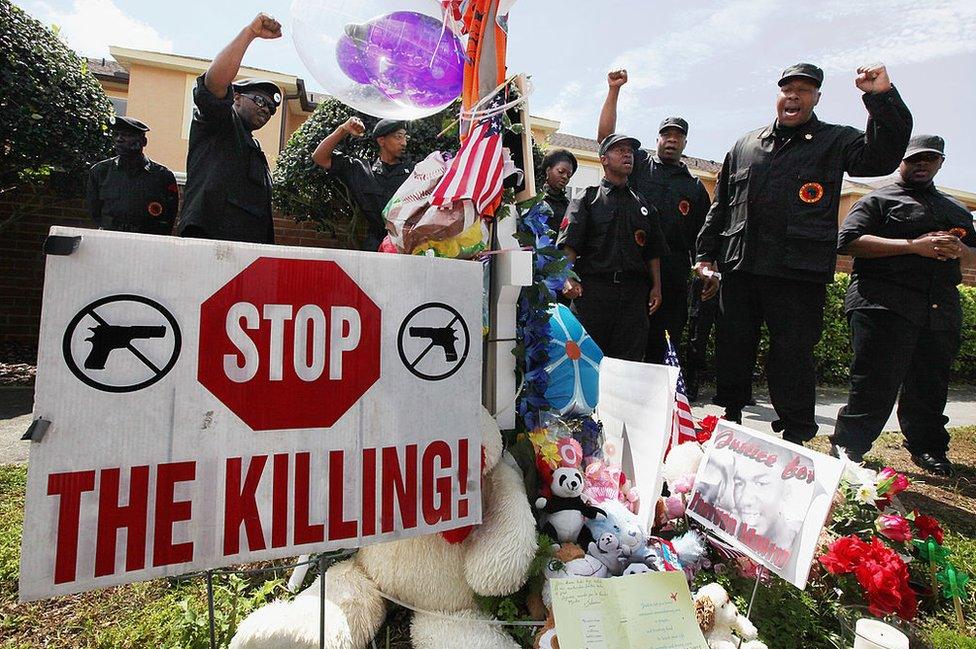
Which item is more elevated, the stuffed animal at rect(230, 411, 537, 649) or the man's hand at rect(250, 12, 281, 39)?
the man's hand at rect(250, 12, 281, 39)

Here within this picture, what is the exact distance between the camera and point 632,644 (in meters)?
1.25

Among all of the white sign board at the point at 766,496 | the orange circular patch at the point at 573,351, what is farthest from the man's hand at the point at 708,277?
the white sign board at the point at 766,496

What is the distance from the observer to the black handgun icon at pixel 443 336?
1380 millimetres

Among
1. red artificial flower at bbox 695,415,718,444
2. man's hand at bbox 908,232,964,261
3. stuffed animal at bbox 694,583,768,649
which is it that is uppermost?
man's hand at bbox 908,232,964,261

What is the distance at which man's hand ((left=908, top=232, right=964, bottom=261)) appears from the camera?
2.79 meters

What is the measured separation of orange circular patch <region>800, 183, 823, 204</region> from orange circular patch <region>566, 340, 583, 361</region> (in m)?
1.41

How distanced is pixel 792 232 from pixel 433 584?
7.37 feet

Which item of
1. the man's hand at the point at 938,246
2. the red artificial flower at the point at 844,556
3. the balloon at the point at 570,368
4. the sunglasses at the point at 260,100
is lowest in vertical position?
the red artificial flower at the point at 844,556

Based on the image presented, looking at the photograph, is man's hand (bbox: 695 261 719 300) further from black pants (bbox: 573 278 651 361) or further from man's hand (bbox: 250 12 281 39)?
man's hand (bbox: 250 12 281 39)

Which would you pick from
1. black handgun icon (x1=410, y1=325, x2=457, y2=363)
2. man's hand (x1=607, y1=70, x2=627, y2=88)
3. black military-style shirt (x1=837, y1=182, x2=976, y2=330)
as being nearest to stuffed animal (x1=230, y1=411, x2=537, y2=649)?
black handgun icon (x1=410, y1=325, x2=457, y2=363)

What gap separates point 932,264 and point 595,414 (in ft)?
7.18

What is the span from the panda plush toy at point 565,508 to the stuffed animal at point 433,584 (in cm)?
18

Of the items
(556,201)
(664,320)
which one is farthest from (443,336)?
(556,201)

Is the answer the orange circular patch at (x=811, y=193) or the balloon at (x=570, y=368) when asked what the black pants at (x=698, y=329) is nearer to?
the orange circular patch at (x=811, y=193)
